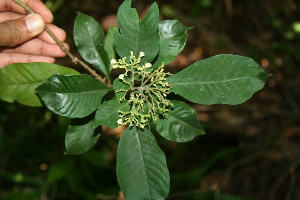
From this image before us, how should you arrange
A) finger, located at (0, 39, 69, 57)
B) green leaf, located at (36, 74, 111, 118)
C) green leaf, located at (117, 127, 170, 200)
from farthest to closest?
finger, located at (0, 39, 69, 57) < green leaf, located at (117, 127, 170, 200) < green leaf, located at (36, 74, 111, 118)

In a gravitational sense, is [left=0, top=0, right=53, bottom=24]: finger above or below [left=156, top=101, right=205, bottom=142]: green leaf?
above

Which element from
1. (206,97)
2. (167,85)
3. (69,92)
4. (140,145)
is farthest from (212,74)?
(69,92)

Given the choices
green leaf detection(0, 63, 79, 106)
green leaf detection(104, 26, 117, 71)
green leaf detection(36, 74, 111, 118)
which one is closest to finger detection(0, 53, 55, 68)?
green leaf detection(0, 63, 79, 106)

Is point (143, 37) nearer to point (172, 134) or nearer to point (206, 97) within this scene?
point (206, 97)

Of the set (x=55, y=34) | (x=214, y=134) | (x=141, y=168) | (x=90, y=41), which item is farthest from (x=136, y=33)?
(x=214, y=134)

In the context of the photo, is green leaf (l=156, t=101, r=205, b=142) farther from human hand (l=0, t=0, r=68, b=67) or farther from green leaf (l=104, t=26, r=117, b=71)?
human hand (l=0, t=0, r=68, b=67)
